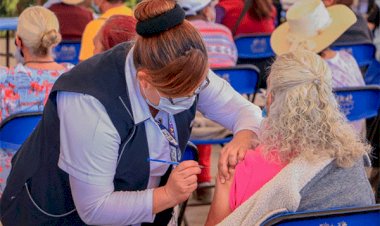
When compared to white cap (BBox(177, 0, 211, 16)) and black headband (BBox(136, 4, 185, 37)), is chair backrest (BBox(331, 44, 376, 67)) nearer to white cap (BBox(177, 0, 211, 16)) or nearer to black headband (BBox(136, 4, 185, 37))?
white cap (BBox(177, 0, 211, 16))

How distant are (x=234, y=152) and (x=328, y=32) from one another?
84.2 inches

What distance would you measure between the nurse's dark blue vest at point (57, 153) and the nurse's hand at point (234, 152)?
0.45 feet

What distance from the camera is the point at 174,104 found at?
1706 millimetres

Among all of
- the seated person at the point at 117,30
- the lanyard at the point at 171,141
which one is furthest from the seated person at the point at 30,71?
the lanyard at the point at 171,141

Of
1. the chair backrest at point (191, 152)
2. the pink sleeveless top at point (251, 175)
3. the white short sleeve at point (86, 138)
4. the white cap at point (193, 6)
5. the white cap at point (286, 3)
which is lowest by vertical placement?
the white cap at point (286, 3)

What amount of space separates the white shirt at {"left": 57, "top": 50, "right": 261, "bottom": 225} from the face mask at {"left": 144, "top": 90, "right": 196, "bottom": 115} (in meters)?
0.04

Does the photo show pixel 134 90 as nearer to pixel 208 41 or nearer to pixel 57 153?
pixel 57 153

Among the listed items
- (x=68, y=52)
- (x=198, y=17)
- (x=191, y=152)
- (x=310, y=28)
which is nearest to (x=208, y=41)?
(x=198, y=17)

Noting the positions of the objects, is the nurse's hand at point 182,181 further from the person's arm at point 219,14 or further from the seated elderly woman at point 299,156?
the person's arm at point 219,14

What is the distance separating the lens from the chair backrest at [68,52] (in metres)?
4.66

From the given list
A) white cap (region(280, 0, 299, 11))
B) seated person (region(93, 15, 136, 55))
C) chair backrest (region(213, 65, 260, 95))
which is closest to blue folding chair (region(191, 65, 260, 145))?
chair backrest (region(213, 65, 260, 95))

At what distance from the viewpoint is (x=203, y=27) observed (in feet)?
13.2

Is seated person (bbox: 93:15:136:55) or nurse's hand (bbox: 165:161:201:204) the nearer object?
nurse's hand (bbox: 165:161:201:204)

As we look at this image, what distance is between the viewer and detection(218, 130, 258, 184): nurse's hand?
1.89m
